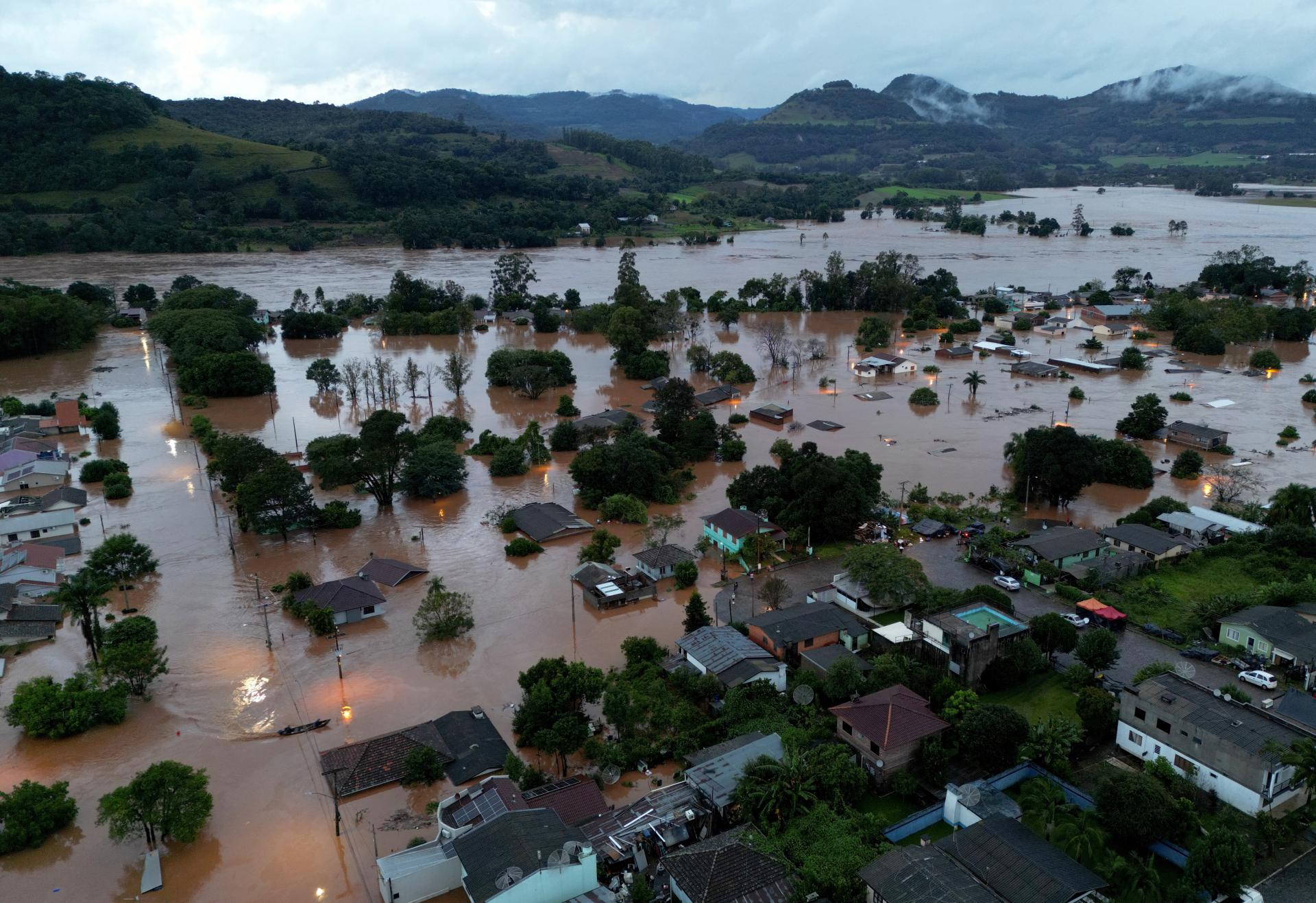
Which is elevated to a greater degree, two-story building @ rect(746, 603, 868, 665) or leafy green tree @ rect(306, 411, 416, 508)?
leafy green tree @ rect(306, 411, 416, 508)

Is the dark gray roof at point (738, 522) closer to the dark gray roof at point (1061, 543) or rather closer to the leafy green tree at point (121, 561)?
the dark gray roof at point (1061, 543)

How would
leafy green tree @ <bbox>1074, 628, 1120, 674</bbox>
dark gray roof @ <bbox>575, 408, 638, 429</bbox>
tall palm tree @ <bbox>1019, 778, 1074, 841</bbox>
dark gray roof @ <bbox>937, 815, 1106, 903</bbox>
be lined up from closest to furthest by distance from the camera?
dark gray roof @ <bbox>937, 815, 1106, 903</bbox>, tall palm tree @ <bbox>1019, 778, 1074, 841</bbox>, leafy green tree @ <bbox>1074, 628, 1120, 674</bbox>, dark gray roof @ <bbox>575, 408, 638, 429</bbox>

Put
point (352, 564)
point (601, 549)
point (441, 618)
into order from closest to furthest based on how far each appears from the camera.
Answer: point (441, 618), point (601, 549), point (352, 564)

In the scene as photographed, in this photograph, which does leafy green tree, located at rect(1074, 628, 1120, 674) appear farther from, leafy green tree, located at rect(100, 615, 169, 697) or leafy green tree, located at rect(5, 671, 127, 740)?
leafy green tree, located at rect(5, 671, 127, 740)

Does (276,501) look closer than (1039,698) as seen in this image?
No

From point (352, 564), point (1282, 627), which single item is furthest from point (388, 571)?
point (1282, 627)

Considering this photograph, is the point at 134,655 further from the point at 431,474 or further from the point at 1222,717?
the point at 1222,717

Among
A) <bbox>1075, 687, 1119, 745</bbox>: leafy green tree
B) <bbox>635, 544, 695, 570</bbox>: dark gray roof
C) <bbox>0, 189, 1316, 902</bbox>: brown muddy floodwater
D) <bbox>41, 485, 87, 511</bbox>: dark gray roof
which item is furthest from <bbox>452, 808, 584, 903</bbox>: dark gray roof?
<bbox>41, 485, 87, 511</bbox>: dark gray roof
